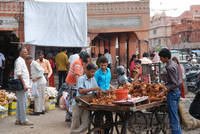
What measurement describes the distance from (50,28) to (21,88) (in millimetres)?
6230

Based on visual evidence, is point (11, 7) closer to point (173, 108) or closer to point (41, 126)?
point (41, 126)

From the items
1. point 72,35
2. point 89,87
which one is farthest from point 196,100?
point 72,35

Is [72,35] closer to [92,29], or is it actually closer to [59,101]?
[92,29]

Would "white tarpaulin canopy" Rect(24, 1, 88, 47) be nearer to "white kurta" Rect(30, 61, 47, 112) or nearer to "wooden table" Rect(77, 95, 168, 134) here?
"white kurta" Rect(30, 61, 47, 112)

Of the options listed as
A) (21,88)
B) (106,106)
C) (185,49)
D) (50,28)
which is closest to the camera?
(106,106)

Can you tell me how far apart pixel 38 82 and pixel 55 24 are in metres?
4.91

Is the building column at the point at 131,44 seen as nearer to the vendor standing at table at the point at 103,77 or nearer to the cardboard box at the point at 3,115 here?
the cardboard box at the point at 3,115

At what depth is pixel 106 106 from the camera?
4137 mm

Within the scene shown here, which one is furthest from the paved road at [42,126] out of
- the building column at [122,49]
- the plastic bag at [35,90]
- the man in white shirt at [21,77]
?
the building column at [122,49]

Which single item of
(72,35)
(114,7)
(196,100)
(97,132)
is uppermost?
(114,7)

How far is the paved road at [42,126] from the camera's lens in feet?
20.6

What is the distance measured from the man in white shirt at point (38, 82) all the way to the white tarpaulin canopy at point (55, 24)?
4.24 metres

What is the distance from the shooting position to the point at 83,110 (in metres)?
4.67

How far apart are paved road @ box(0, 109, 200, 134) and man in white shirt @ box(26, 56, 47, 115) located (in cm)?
27
